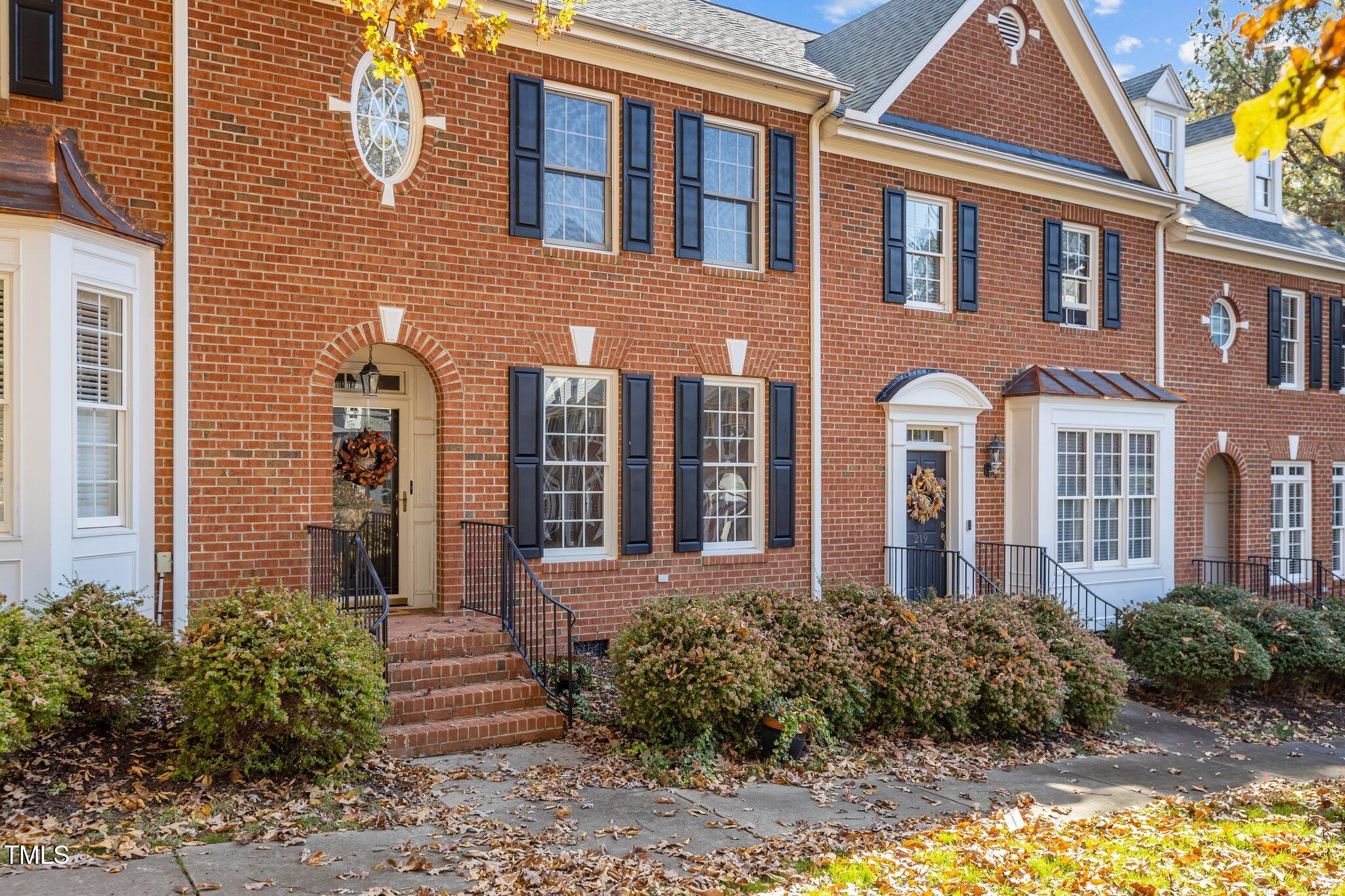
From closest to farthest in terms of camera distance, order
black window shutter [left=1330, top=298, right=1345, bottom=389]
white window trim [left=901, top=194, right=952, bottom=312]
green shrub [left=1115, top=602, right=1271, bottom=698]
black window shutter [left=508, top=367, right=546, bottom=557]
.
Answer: black window shutter [left=508, top=367, right=546, bottom=557] < green shrub [left=1115, top=602, right=1271, bottom=698] < white window trim [left=901, top=194, right=952, bottom=312] < black window shutter [left=1330, top=298, right=1345, bottom=389]

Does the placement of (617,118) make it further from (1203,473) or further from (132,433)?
(1203,473)

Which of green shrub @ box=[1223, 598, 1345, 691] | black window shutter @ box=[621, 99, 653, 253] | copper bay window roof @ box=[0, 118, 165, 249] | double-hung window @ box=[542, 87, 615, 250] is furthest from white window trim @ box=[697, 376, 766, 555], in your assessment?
copper bay window roof @ box=[0, 118, 165, 249]

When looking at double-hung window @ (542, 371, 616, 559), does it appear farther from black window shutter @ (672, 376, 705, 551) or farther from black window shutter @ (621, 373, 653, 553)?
black window shutter @ (672, 376, 705, 551)

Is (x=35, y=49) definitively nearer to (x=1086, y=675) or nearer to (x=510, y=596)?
(x=510, y=596)

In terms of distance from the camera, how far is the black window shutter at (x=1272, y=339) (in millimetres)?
17625

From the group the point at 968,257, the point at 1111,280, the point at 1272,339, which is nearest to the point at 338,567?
the point at 968,257

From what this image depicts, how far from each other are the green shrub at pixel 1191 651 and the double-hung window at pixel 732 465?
445 cm

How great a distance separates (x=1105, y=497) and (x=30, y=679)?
1307 cm

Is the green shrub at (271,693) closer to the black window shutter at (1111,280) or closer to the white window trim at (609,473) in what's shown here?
the white window trim at (609,473)

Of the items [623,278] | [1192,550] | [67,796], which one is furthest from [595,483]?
[1192,550]

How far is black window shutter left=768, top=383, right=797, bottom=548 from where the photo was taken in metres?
12.0

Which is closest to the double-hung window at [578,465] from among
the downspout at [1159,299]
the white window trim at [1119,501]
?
the white window trim at [1119,501]

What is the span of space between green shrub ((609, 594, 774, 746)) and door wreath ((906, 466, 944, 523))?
5.29 metres

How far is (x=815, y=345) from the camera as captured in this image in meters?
12.4
